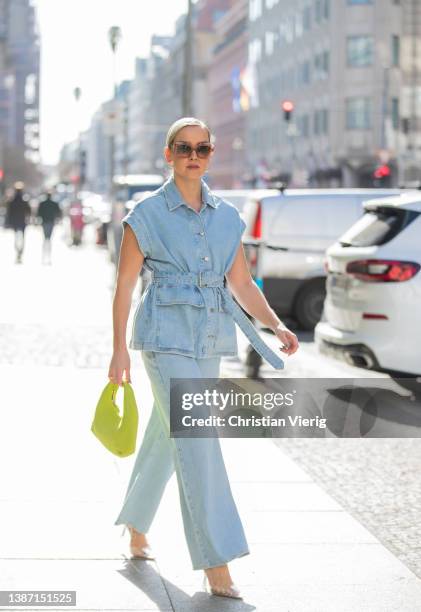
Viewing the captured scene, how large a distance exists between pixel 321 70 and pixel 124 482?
235ft

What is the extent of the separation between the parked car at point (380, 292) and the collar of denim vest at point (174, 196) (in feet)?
18.4

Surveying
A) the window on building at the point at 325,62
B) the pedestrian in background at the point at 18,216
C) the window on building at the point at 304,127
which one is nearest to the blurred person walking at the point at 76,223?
the pedestrian in background at the point at 18,216

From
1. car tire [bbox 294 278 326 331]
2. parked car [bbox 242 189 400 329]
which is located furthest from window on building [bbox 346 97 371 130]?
car tire [bbox 294 278 326 331]

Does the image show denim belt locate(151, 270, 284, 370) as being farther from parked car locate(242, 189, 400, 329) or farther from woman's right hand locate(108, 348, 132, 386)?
parked car locate(242, 189, 400, 329)

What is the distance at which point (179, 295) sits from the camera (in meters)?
5.43

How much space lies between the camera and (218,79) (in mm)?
127500

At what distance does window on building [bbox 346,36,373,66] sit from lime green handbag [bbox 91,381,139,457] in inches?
2730

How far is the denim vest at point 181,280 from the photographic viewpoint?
5434 millimetres

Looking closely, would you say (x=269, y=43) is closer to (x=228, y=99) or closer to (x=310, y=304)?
(x=228, y=99)

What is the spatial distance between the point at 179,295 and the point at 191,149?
0.54 meters

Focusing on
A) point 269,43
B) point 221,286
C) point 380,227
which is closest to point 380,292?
point 380,227

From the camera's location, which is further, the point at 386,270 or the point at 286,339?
the point at 386,270

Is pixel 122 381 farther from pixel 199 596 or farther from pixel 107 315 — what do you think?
pixel 107 315

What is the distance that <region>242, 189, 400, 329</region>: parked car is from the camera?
18.5m
